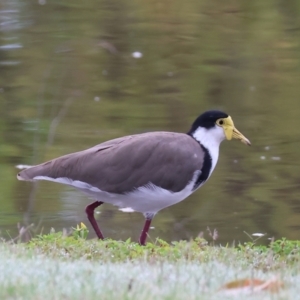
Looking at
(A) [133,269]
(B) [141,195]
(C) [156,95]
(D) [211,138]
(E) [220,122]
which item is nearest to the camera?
(A) [133,269]

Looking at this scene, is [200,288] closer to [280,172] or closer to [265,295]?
[265,295]

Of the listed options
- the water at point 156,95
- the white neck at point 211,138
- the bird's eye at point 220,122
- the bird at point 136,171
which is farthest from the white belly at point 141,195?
the water at point 156,95

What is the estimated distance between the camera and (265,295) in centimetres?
397

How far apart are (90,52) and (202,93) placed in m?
2.27

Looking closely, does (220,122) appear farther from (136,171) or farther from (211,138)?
(136,171)

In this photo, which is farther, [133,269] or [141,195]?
[141,195]

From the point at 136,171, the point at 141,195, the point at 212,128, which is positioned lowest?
the point at 141,195

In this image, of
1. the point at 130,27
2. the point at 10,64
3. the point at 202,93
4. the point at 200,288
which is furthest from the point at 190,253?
the point at 130,27

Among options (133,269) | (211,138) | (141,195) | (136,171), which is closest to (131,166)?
(136,171)

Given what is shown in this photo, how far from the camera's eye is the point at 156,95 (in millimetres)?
11852

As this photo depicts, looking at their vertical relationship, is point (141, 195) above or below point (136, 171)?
below

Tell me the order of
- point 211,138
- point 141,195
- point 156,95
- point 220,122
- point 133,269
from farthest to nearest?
point 156,95 → point 220,122 → point 211,138 → point 141,195 → point 133,269

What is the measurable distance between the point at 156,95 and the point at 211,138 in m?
5.05

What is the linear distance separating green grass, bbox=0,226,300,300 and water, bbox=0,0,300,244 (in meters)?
2.57
